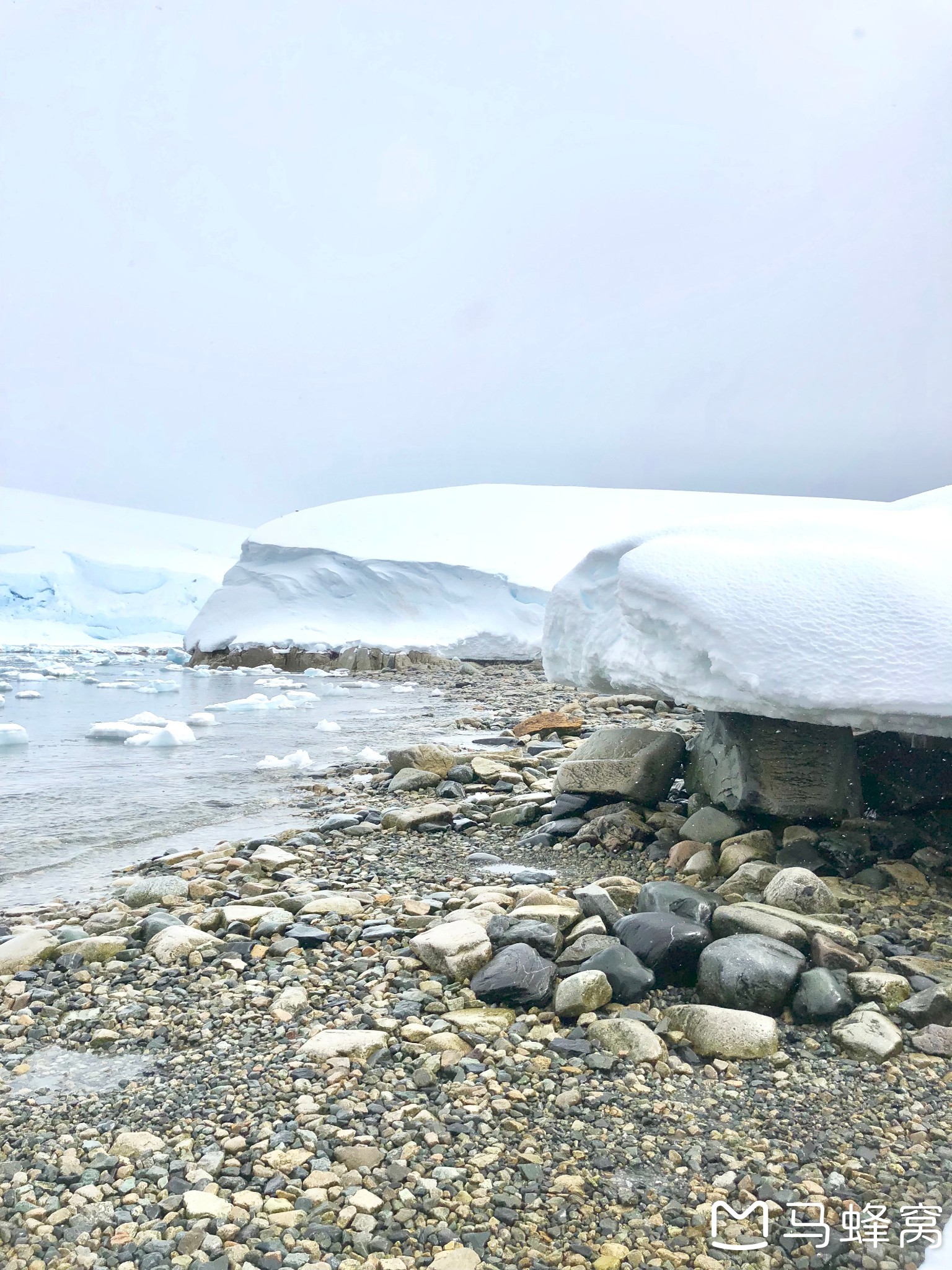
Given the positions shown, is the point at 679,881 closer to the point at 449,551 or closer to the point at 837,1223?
the point at 837,1223

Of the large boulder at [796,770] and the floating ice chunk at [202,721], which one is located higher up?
the large boulder at [796,770]

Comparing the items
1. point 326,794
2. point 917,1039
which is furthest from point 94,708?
point 917,1039

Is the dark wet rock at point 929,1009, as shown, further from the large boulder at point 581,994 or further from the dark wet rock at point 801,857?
the dark wet rock at point 801,857

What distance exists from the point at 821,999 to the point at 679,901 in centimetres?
60

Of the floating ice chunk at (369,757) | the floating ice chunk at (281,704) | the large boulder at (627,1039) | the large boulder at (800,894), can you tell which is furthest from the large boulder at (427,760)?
the floating ice chunk at (281,704)

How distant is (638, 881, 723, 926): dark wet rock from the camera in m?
2.68

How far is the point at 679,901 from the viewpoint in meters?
2.76

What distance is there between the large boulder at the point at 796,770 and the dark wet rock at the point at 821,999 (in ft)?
4.02

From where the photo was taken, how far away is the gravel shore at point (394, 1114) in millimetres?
1500

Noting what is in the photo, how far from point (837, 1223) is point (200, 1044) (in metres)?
1.51

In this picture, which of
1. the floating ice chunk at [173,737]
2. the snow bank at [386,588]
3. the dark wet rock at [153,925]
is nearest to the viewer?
the dark wet rock at [153,925]

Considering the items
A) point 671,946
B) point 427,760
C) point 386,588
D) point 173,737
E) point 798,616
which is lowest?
point 173,737

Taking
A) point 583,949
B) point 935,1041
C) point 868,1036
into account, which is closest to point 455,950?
point 583,949

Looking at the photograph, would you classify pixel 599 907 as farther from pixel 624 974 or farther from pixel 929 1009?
pixel 929 1009
